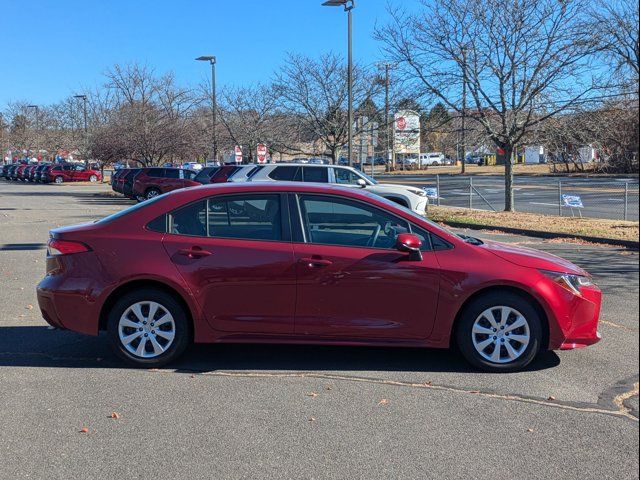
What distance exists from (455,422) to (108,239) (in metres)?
3.21

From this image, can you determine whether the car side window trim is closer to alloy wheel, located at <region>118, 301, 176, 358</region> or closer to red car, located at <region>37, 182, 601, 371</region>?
red car, located at <region>37, 182, 601, 371</region>

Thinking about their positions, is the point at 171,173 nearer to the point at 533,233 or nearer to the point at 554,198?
the point at 554,198

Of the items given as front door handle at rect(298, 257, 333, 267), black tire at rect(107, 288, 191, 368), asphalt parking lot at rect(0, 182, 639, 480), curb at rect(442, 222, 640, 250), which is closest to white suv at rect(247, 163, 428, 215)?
curb at rect(442, 222, 640, 250)

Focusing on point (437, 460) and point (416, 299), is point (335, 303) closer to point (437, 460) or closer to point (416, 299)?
point (416, 299)

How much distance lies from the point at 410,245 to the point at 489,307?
84 centimetres

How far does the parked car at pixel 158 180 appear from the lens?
2950 centimetres

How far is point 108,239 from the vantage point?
5551 millimetres

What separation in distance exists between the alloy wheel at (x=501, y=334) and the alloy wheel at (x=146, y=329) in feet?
8.46

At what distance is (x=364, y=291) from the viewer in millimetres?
5352

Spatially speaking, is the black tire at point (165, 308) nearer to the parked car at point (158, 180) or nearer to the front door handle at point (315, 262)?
the front door handle at point (315, 262)

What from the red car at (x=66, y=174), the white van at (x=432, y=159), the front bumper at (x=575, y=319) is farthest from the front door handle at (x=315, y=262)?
the white van at (x=432, y=159)

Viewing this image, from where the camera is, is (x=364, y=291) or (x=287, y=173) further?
(x=287, y=173)

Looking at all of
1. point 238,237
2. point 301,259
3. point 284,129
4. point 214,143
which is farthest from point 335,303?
point 214,143

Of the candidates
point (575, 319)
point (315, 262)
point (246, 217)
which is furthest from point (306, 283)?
point (575, 319)
